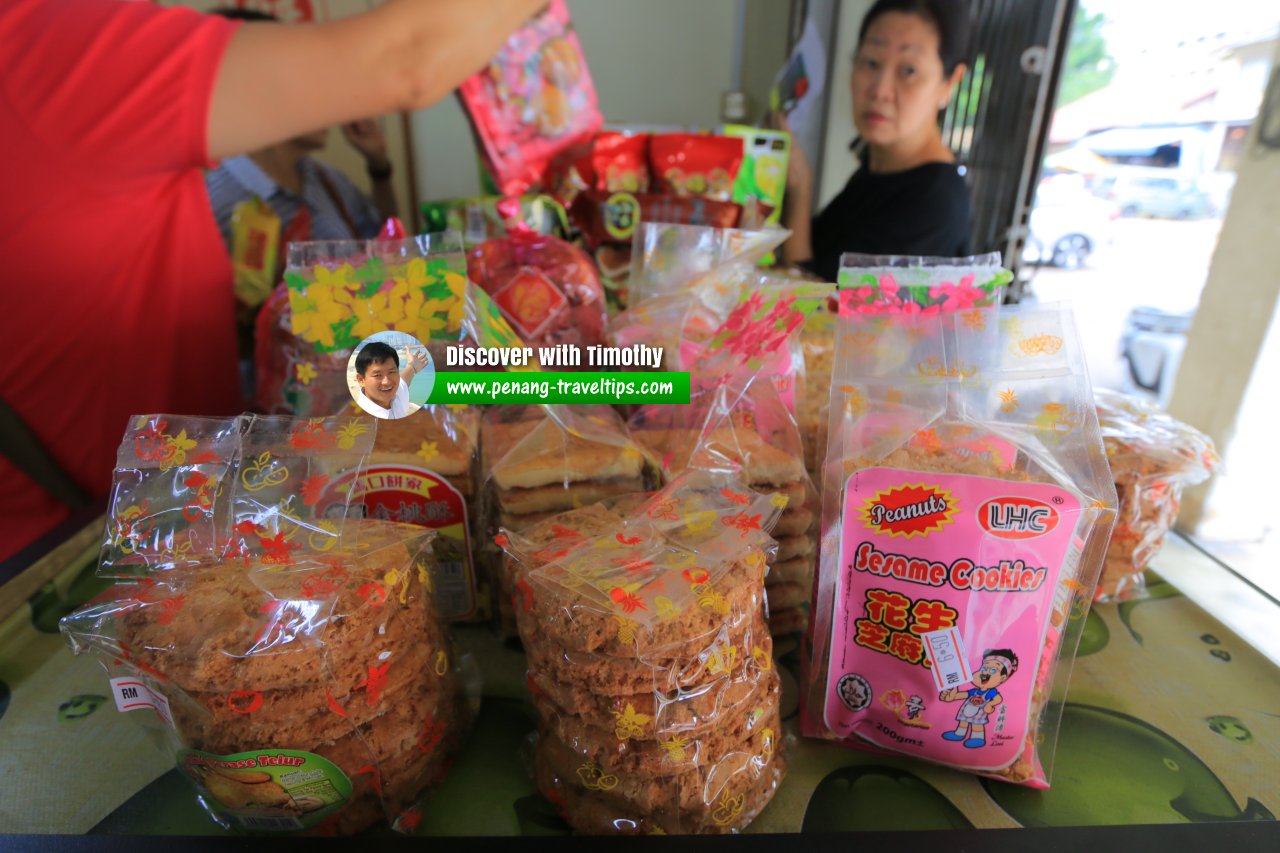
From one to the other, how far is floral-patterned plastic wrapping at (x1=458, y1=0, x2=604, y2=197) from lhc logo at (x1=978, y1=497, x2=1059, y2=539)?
1129 mm

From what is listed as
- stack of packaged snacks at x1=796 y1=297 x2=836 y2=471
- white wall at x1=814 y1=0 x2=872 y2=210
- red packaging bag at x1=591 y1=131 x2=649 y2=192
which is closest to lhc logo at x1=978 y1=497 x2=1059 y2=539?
stack of packaged snacks at x1=796 y1=297 x2=836 y2=471

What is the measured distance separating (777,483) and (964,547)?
0.21m

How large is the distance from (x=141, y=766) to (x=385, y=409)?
404 millimetres

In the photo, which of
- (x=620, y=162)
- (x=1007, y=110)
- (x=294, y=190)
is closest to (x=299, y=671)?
(x=620, y=162)

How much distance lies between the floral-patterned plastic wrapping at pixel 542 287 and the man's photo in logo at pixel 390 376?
0.28 meters

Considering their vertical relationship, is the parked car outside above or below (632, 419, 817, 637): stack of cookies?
above

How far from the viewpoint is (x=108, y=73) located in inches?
33.4

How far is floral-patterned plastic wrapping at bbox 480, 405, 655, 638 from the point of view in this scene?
28.2 inches

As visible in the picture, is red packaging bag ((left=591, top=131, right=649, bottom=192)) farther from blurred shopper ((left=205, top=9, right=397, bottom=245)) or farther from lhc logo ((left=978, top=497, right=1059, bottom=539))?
lhc logo ((left=978, top=497, right=1059, bottom=539))

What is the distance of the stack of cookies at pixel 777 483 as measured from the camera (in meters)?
0.72

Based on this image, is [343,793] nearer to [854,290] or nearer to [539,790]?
[539,790]

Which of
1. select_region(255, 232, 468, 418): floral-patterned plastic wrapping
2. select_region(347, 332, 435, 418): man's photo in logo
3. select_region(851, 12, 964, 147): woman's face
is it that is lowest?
select_region(347, 332, 435, 418): man's photo in logo

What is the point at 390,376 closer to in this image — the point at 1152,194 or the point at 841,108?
the point at 841,108

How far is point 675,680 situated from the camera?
0.51 meters
